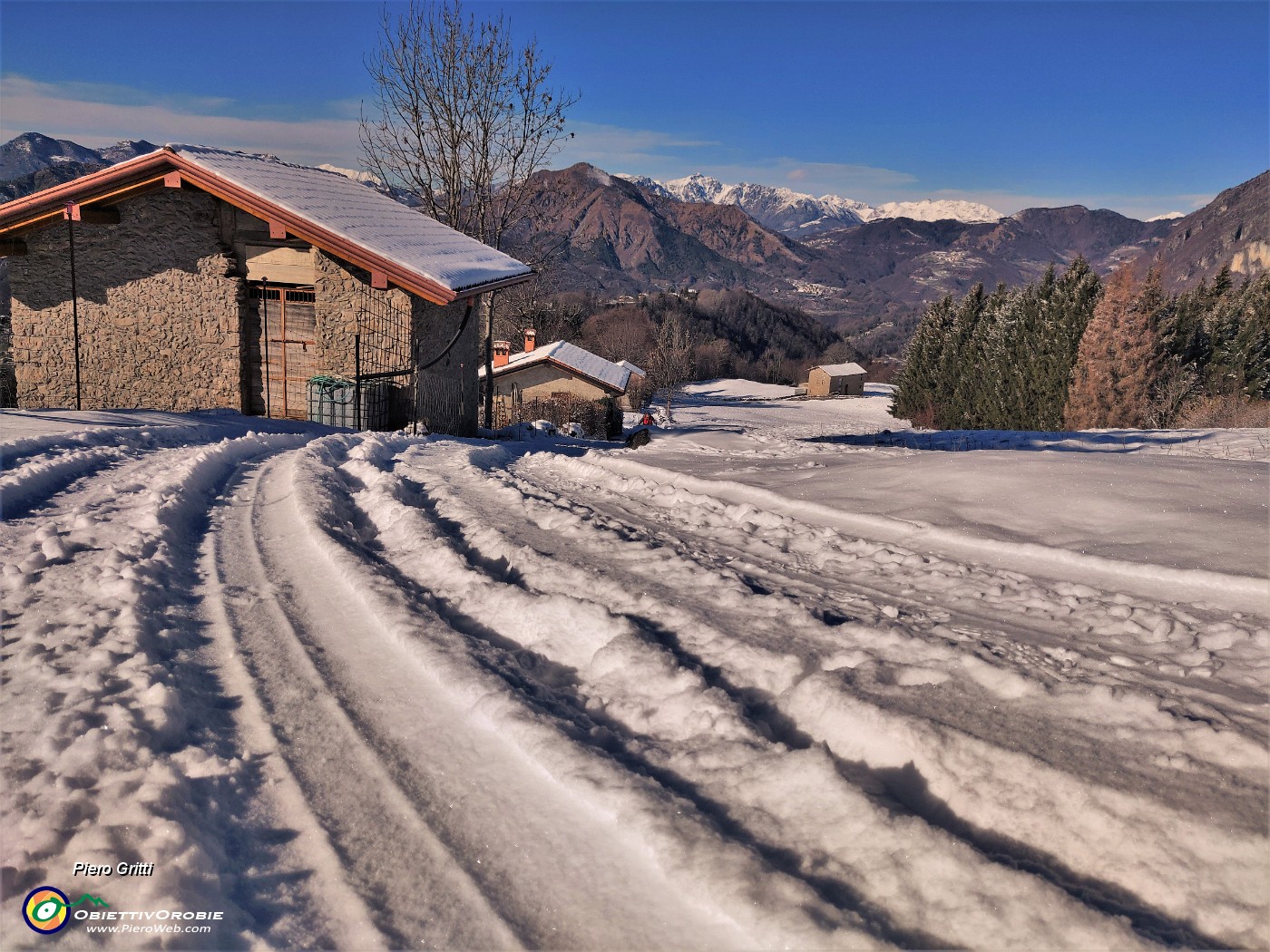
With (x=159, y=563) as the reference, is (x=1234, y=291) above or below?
above

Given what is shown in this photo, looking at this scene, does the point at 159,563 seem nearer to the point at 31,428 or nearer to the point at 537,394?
the point at 31,428

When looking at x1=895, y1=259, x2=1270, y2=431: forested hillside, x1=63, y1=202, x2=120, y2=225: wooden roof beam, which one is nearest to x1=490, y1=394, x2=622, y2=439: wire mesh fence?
x1=63, y1=202, x2=120, y2=225: wooden roof beam

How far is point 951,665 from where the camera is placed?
10.3 ft

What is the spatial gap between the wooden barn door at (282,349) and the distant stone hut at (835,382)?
6196 centimetres

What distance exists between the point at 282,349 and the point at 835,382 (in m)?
64.3

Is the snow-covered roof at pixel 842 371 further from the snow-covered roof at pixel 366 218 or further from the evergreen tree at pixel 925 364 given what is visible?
the snow-covered roof at pixel 366 218

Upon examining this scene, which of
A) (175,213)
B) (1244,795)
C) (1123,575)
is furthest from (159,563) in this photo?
(175,213)

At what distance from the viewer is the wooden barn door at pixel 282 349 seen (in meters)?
14.0

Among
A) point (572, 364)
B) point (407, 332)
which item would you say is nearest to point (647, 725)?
point (407, 332)

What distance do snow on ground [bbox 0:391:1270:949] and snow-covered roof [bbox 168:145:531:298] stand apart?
870cm

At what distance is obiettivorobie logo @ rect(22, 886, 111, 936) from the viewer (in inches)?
77.7

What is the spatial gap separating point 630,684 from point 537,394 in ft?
94.4

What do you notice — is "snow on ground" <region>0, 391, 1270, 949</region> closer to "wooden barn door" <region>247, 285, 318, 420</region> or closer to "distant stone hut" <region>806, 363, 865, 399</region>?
"wooden barn door" <region>247, 285, 318, 420</region>

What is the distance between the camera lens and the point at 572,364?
102 ft
